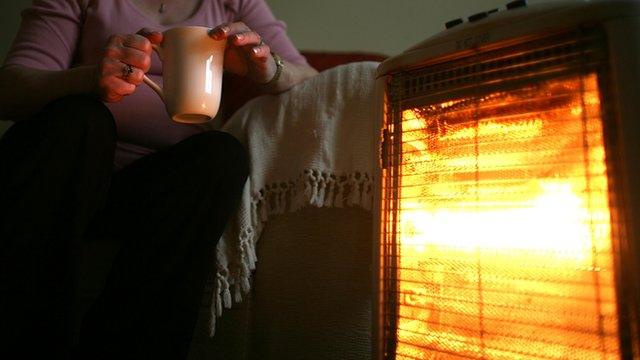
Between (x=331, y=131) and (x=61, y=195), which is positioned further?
(x=331, y=131)

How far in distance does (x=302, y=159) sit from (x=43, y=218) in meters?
0.36

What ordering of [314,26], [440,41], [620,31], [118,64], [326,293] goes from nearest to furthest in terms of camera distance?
[620,31] < [440,41] < [118,64] < [326,293] < [314,26]

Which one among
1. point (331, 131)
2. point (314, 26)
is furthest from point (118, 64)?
point (314, 26)

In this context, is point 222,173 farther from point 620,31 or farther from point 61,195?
point 620,31

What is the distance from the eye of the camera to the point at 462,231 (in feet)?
1.62

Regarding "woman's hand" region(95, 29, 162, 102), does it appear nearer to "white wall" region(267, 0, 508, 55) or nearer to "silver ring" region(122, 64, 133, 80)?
"silver ring" region(122, 64, 133, 80)

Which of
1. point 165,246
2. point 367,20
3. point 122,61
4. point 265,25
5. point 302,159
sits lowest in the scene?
point 165,246

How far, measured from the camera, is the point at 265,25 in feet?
3.51

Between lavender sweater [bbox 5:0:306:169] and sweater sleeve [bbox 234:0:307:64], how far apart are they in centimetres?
11

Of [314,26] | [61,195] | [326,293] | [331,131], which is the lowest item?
A: [326,293]

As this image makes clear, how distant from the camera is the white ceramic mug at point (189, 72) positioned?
24.3 inches

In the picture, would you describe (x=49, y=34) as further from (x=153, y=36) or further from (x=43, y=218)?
(x=43, y=218)

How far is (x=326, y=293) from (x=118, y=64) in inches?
17.5

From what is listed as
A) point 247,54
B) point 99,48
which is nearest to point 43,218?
point 247,54
